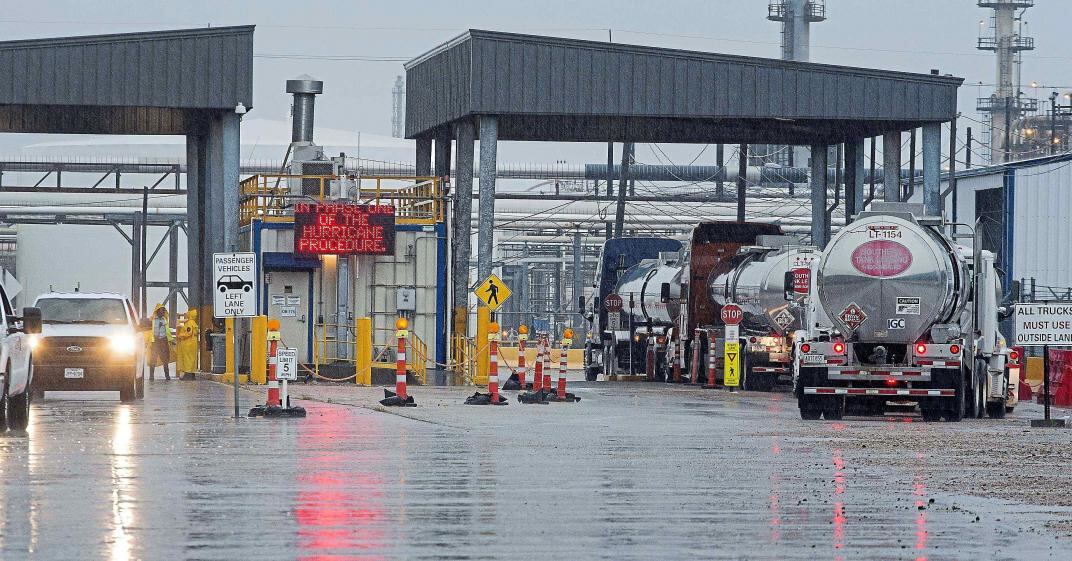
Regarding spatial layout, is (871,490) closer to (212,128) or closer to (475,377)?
(475,377)

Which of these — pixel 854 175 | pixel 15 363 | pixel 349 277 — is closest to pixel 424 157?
pixel 349 277

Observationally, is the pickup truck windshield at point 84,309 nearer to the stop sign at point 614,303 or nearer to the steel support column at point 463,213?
the steel support column at point 463,213

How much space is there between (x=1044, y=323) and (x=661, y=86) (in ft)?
63.1

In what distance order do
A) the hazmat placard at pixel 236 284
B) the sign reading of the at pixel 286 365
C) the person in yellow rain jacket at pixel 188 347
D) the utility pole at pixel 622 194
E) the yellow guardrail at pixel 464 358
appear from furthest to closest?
the utility pole at pixel 622 194 → the person in yellow rain jacket at pixel 188 347 → the yellow guardrail at pixel 464 358 → the sign reading of the at pixel 286 365 → the hazmat placard at pixel 236 284

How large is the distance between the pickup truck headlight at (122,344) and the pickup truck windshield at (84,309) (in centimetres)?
82

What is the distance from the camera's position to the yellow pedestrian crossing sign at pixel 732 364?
41.7m

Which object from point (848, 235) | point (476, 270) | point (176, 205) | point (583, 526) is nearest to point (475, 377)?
point (476, 270)

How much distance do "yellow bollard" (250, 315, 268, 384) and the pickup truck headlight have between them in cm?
1012

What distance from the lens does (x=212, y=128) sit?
45.8m

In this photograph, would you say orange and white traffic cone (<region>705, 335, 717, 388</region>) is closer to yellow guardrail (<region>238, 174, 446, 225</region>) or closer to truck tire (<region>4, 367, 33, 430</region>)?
yellow guardrail (<region>238, 174, 446, 225</region>)

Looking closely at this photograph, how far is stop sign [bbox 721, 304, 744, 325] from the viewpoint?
41375mm

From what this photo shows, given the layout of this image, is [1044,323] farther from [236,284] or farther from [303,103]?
[303,103]

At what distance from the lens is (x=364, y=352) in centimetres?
4216

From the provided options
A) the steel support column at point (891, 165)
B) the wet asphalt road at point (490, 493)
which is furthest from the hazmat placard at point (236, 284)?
the steel support column at point (891, 165)
